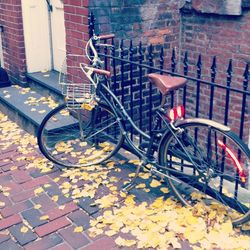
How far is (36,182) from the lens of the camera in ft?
13.6

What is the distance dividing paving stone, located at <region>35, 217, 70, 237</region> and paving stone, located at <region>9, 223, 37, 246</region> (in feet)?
0.18

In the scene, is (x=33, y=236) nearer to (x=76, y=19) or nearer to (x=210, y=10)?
(x=76, y=19)

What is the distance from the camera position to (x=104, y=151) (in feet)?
15.3

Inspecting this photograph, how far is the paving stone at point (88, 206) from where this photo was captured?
361 cm

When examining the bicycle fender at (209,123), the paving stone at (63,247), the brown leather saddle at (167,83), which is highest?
the brown leather saddle at (167,83)

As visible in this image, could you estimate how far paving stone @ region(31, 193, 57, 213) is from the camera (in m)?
3.70

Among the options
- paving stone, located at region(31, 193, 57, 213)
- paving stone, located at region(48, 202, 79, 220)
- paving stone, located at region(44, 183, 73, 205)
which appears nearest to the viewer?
paving stone, located at region(48, 202, 79, 220)

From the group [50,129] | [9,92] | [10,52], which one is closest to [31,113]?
[50,129]

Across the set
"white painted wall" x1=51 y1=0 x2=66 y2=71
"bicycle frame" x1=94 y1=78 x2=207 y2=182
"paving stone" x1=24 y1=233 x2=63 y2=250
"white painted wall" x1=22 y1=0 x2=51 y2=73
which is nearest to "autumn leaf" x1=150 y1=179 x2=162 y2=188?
"bicycle frame" x1=94 y1=78 x2=207 y2=182

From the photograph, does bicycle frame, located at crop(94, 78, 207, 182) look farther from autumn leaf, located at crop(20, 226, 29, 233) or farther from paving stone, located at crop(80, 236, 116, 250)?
autumn leaf, located at crop(20, 226, 29, 233)

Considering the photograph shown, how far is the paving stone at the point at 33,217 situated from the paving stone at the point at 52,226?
0.06 meters

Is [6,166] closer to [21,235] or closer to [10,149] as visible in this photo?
[10,149]

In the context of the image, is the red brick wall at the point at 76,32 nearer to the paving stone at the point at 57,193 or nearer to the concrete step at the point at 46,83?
the concrete step at the point at 46,83

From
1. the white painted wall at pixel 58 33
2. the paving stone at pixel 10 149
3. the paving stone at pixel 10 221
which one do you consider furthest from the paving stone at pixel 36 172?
the white painted wall at pixel 58 33
